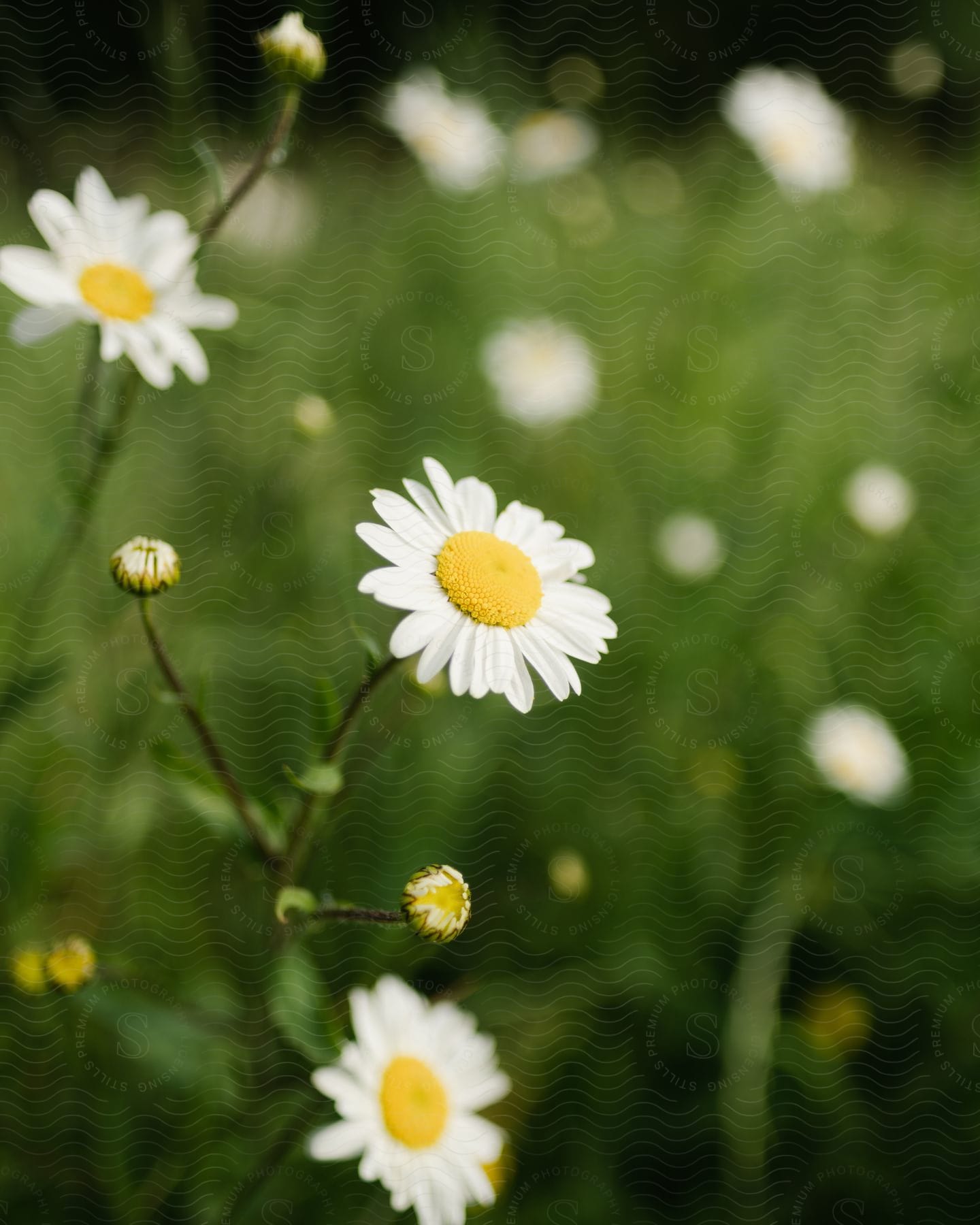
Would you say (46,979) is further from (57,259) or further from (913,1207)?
(913,1207)

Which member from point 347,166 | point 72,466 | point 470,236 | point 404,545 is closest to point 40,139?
point 347,166

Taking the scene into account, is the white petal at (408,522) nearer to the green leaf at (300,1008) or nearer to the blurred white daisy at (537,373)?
the green leaf at (300,1008)

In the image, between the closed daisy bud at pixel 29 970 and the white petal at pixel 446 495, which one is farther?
the closed daisy bud at pixel 29 970

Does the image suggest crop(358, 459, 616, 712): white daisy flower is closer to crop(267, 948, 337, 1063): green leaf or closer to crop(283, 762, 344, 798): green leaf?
crop(283, 762, 344, 798): green leaf

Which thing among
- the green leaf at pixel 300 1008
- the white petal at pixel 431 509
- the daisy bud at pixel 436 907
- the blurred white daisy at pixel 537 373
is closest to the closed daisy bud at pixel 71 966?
the green leaf at pixel 300 1008

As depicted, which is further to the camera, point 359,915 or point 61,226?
point 61,226

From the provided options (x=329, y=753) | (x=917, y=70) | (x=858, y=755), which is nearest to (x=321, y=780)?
(x=329, y=753)

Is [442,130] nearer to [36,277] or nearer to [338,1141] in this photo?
[36,277]
